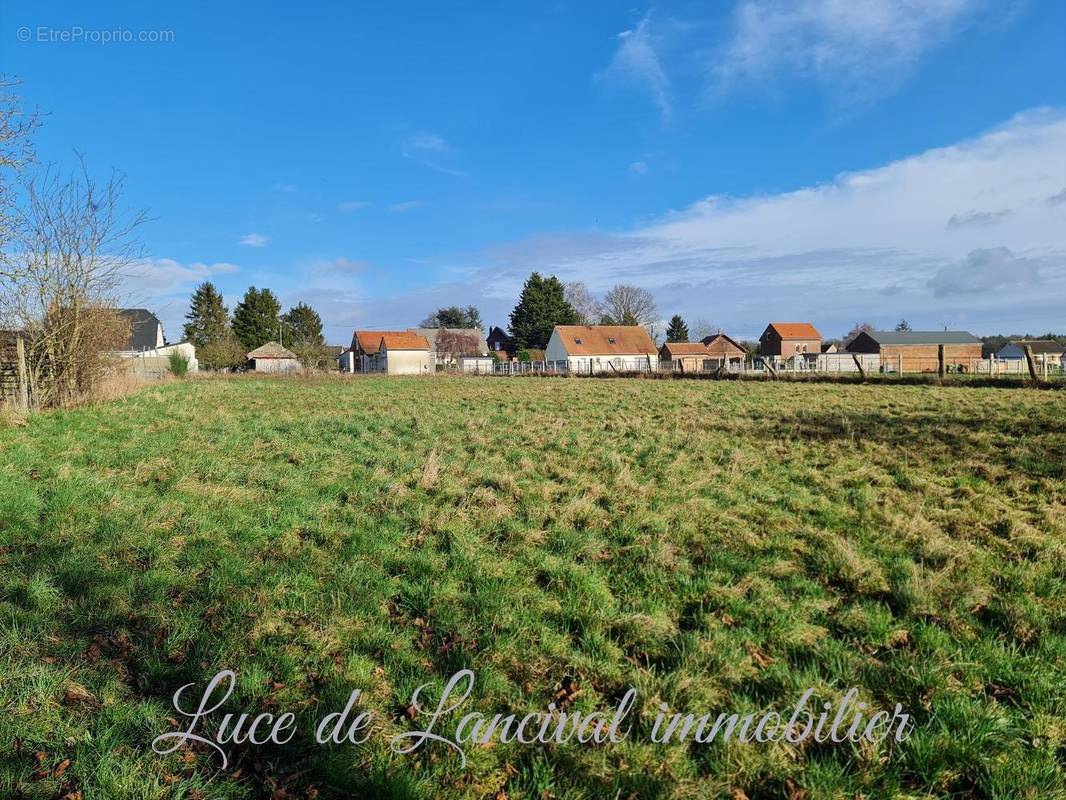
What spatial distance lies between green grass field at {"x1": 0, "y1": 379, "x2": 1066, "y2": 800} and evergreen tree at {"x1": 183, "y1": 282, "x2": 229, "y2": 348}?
223 feet

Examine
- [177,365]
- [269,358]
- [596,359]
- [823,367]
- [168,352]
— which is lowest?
[823,367]

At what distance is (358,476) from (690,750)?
5.65 m

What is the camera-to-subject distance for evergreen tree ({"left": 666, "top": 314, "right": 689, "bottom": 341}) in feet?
287

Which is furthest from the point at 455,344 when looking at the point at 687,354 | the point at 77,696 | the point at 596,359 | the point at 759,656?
the point at 759,656

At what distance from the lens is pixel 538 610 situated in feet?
13.1

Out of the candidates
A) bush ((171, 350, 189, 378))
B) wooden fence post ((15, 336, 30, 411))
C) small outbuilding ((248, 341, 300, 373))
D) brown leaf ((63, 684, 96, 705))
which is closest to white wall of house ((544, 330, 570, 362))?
small outbuilding ((248, 341, 300, 373))

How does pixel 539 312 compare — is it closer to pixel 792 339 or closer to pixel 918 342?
pixel 792 339

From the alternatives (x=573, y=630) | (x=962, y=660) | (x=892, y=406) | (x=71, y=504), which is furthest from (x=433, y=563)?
(x=892, y=406)

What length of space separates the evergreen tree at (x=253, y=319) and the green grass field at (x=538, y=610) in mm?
67370

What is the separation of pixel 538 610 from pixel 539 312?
70544 millimetres

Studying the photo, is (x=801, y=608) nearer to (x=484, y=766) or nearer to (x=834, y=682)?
(x=834, y=682)

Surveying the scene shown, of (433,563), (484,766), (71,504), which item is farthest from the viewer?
(71,504)

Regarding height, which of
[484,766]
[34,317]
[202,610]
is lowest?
[484,766]

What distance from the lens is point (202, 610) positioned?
398cm
